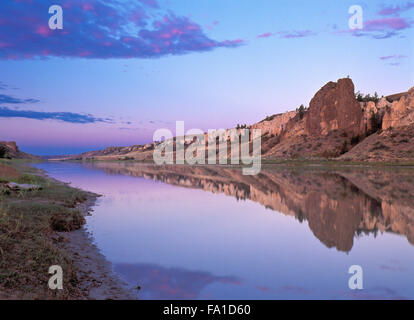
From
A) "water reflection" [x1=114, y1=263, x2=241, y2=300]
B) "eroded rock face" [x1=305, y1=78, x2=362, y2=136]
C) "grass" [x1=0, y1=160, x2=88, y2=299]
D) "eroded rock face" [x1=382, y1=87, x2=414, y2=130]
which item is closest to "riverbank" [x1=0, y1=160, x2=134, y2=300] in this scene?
"grass" [x1=0, y1=160, x2=88, y2=299]

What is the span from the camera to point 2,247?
7.19 m

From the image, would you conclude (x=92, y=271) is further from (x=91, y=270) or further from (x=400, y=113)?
(x=400, y=113)

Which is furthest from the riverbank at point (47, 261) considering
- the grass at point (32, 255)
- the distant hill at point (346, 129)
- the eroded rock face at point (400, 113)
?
the eroded rock face at point (400, 113)

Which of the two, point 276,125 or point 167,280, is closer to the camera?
point 167,280

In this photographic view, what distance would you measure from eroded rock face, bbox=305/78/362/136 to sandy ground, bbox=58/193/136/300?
104 meters

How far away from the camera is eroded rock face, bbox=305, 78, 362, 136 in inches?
4119

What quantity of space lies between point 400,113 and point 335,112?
28.2 meters

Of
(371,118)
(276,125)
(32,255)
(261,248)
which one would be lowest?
(261,248)

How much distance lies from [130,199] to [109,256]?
13320 mm

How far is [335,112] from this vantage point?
108438 mm

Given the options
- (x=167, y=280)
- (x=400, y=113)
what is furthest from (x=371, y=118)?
(x=167, y=280)

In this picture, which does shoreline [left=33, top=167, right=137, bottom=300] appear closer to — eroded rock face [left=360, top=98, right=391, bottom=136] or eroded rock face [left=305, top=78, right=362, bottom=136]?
eroded rock face [left=360, top=98, right=391, bottom=136]
